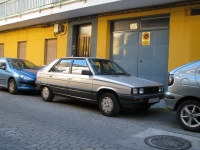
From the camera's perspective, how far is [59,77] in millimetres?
8039

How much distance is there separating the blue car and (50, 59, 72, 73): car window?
1.95m

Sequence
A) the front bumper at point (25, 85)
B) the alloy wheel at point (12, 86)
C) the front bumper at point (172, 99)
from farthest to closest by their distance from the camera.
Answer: the alloy wheel at point (12, 86), the front bumper at point (25, 85), the front bumper at point (172, 99)

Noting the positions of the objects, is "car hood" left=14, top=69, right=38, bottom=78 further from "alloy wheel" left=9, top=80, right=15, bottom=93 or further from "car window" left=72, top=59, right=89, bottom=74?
"car window" left=72, top=59, right=89, bottom=74

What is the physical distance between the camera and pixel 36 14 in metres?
14.5

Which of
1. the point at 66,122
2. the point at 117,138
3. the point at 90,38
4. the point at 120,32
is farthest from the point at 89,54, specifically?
the point at 117,138

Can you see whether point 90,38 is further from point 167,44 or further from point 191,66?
point 191,66

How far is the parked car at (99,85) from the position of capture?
6254 millimetres

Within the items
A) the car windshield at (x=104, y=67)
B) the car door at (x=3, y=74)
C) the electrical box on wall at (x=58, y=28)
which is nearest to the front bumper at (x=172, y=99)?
the car windshield at (x=104, y=67)

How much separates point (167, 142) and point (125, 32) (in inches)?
328

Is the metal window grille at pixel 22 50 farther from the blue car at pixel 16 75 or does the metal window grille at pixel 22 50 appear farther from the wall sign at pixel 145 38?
the wall sign at pixel 145 38

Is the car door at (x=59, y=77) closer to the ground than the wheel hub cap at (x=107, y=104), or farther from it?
farther from it

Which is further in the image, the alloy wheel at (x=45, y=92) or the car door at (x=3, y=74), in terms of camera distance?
the car door at (x=3, y=74)

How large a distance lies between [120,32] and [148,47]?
75.4 inches

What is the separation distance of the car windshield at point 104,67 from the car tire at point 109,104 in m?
0.88
